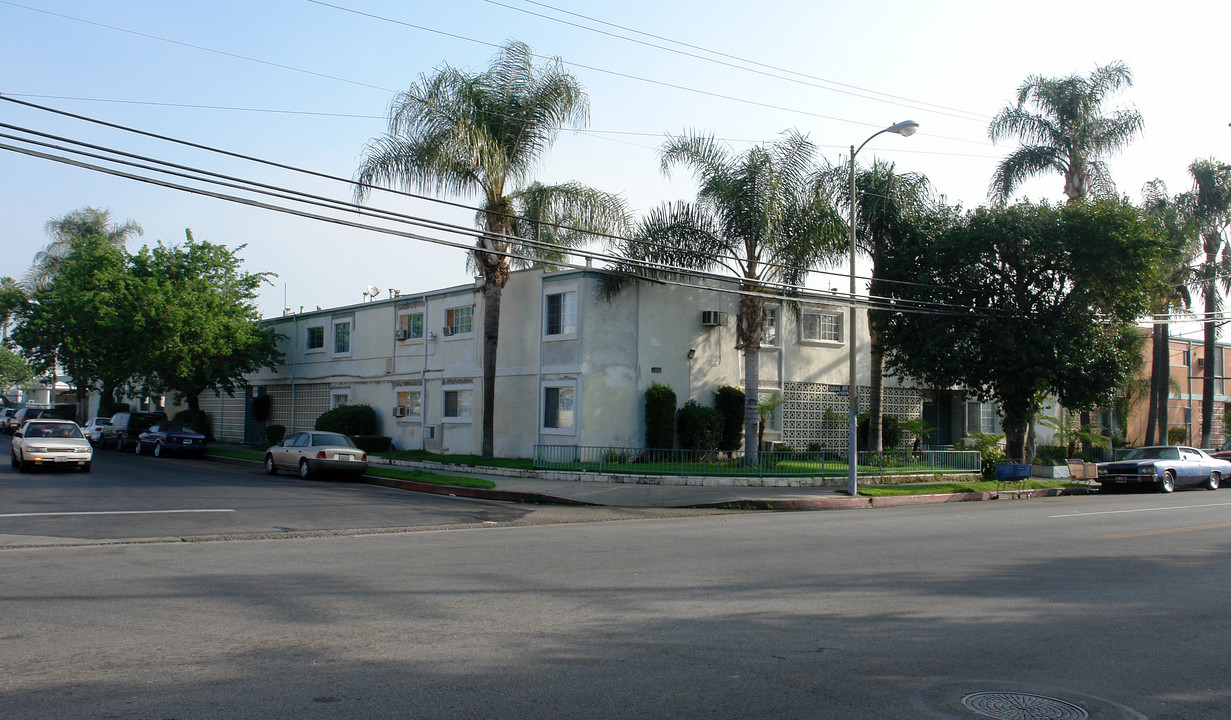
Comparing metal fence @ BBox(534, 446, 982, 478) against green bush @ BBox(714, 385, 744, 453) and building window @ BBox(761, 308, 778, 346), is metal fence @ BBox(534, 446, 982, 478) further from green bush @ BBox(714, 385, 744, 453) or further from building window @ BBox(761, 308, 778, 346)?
building window @ BBox(761, 308, 778, 346)

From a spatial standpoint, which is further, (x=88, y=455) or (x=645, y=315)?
(x=645, y=315)

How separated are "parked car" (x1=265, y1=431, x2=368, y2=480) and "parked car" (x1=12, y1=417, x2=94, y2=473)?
5257 mm

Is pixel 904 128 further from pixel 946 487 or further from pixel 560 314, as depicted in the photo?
pixel 560 314

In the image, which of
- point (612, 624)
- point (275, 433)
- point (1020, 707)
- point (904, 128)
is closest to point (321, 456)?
point (275, 433)

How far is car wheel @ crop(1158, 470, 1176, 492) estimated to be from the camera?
2764cm

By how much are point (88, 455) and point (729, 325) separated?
19.6 metres

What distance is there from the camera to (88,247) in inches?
1596

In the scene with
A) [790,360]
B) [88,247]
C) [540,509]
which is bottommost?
[540,509]

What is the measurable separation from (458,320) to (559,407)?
6.23m

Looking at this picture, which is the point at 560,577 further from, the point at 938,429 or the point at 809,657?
the point at 938,429

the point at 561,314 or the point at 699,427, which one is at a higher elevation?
the point at 561,314

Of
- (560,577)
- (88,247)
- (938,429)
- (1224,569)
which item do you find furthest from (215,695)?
(88,247)

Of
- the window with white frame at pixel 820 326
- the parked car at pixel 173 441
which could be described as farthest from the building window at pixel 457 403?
the window with white frame at pixel 820 326

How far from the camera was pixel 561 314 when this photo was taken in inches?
1104
